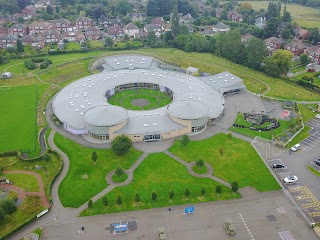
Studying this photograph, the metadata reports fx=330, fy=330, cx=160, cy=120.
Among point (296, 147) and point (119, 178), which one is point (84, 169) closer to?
point (119, 178)

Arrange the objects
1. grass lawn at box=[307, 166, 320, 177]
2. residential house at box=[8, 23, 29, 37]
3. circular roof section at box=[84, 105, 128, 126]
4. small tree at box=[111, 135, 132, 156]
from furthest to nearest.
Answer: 1. residential house at box=[8, 23, 29, 37]
2. circular roof section at box=[84, 105, 128, 126]
3. small tree at box=[111, 135, 132, 156]
4. grass lawn at box=[307, 166, 320, 177]

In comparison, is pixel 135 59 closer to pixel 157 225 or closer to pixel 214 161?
pixel 214 161

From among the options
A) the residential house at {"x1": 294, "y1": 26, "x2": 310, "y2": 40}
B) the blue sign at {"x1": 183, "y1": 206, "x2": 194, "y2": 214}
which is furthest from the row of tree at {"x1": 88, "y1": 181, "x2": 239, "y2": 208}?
the residential house at {"x1": 294, "y1": 26, "x2": 310, "y2": 40}

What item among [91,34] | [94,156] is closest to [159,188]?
[94,156]

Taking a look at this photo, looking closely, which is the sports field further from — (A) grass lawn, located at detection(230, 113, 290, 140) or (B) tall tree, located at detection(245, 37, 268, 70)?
(B) tall tree, located at detection(245, 37, 268, 70)

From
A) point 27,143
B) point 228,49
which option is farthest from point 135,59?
point 27,143

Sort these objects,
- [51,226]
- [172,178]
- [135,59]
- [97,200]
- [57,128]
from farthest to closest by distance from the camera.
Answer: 1. [135,59]
2. [57,128]
3. [172,178]
4. [97,200]
5. [51,226]
